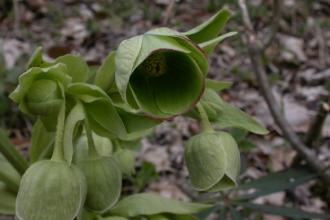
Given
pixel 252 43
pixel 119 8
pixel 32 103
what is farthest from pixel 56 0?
pixel 32 103

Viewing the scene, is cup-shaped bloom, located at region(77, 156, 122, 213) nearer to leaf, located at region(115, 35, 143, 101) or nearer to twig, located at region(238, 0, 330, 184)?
leaf, located at region(115, 35, 143, 101)

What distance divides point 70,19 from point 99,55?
2.38 feet

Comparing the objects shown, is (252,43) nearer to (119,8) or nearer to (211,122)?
(211,122)

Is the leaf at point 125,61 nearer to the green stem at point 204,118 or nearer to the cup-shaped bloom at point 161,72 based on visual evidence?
the cup-shaped bloom at point 161,72

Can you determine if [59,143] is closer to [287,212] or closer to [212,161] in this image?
[212,161]

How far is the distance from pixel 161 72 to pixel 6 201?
1.55 ft

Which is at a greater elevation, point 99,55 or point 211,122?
point 211,122

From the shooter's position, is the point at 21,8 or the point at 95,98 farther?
the point at 21,8

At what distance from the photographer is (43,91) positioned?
3.08ft

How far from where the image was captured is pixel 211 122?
1043 millimetres

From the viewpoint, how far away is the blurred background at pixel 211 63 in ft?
6.80

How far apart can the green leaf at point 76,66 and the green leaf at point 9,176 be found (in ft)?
0.88

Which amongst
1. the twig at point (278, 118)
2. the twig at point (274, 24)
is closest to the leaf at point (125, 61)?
the twig at point (278, 118)

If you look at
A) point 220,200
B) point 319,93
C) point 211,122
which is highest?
point 211,122
